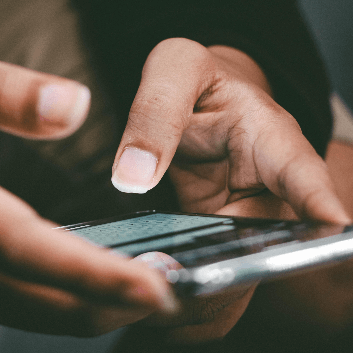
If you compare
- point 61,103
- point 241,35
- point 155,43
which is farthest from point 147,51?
point 61,103

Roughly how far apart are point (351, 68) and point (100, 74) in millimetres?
782

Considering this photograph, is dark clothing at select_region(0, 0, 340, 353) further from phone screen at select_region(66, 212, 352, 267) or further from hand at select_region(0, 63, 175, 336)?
hand at select_region(0, 63, 175, 336)

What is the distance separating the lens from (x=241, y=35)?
1.71 ft

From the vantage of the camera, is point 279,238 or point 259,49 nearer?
point 279,238

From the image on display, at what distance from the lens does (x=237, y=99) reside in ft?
1.32

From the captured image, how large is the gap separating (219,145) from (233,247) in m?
0.25

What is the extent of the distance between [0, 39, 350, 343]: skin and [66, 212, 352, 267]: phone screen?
0.04 m

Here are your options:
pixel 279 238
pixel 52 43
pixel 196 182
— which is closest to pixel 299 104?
pixel 196 182

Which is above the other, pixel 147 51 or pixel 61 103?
pixel 147 51

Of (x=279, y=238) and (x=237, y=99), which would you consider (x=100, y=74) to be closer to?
(x=237, y=99)

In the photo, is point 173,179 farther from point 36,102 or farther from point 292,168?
point 36,102

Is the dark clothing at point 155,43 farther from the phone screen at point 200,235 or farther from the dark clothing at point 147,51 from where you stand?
the phone screen at point 200,235

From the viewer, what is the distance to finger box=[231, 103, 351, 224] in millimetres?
246

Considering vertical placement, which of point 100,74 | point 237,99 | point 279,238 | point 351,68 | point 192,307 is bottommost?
point 192,307
